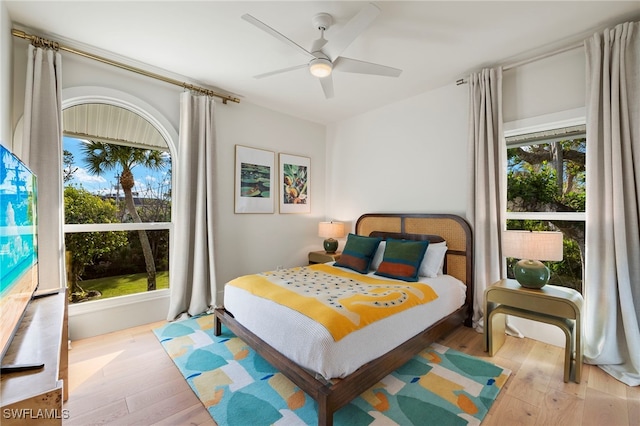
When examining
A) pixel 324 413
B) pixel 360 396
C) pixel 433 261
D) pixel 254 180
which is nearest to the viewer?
pixel 324 413

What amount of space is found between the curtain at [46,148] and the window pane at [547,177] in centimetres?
439

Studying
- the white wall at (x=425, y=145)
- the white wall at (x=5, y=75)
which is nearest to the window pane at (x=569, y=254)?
the white wall at (x=425, y=145)

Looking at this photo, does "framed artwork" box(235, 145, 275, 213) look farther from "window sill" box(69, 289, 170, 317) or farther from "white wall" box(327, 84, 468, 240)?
"window sill" box(69, 289, 170, 317)

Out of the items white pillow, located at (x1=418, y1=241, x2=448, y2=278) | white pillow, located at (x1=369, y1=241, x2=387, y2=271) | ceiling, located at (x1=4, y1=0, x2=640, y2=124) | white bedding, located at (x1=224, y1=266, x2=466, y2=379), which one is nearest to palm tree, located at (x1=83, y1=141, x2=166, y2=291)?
ceiling, located at (x1=4, y1=0, x2=640, y2=124)

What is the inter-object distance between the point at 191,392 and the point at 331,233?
8.93ft

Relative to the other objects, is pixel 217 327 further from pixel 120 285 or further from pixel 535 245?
pixel 535 245

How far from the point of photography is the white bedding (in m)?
1.68

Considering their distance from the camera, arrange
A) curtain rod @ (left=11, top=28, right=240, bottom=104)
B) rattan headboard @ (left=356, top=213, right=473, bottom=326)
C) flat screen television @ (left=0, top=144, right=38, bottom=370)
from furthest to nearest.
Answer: rattan headboard @ (left=356, top=213, right=473, bottom=326) → curtain rod @ (left=11, top=28, right=240, bottom=104) → flat screen television @ (left=0, top=144, right=38, bottom=370)

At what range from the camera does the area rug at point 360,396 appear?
1711 mm

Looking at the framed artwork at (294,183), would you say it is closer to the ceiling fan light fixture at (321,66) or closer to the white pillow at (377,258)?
the white pillow at (377,258)

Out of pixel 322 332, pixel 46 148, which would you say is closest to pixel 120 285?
pixel 46 148

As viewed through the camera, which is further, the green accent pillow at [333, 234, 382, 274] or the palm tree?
the green accent pillow at [333, 234, 382, 274]

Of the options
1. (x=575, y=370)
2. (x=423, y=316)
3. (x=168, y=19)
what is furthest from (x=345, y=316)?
(x=168, y=19)

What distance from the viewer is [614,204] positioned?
7.22 ft
